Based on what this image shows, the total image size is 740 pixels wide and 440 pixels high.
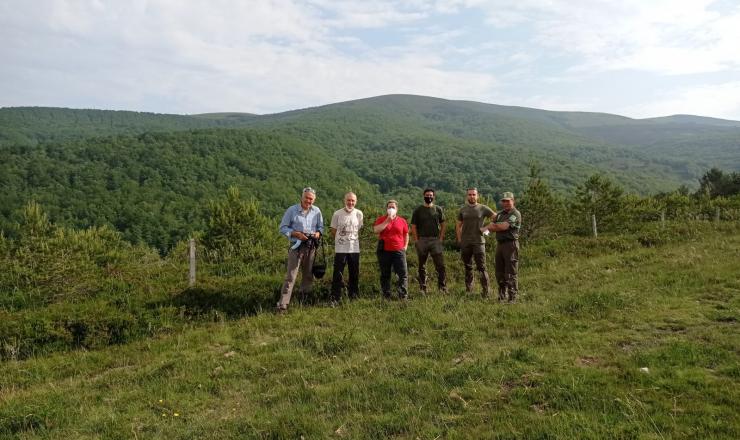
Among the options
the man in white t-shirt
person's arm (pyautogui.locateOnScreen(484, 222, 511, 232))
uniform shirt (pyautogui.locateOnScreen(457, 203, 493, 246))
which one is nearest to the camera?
person's arm (pyautogui.locateOnScreen(484, 222, 511, 232))

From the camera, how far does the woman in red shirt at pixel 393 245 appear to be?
323 inches

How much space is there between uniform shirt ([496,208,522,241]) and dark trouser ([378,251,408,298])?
1737mm

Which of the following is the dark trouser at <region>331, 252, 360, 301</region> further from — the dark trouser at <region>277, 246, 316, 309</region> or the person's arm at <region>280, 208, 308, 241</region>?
the person's arm at <region>280, 208, 308, 241</region>

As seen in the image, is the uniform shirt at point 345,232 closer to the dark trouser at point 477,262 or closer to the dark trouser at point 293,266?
the dark trouser at point 293,266

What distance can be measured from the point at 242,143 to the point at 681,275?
135m

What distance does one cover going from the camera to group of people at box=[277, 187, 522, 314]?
7887 mm

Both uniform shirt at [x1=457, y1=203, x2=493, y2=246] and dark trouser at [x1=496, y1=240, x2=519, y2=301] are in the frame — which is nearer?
dark trouser at [x1=496, y1=240, x2=519, y2=301]

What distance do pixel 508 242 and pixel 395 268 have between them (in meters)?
2.01

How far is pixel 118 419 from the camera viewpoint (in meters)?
4.28

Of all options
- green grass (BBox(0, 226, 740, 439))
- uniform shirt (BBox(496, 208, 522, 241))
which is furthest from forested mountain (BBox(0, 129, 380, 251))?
uniform shirt (BBox(496, 208, 522, 241))

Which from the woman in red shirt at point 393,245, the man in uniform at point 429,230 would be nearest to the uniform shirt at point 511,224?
the man in uniform at point 429,230

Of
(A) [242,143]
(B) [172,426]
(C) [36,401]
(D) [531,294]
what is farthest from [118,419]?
(A) [242,143]

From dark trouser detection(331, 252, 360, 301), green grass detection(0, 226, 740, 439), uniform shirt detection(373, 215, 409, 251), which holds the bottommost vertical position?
green grass detection(0, 226, 740, 439)

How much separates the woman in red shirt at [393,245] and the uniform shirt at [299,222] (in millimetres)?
1081
